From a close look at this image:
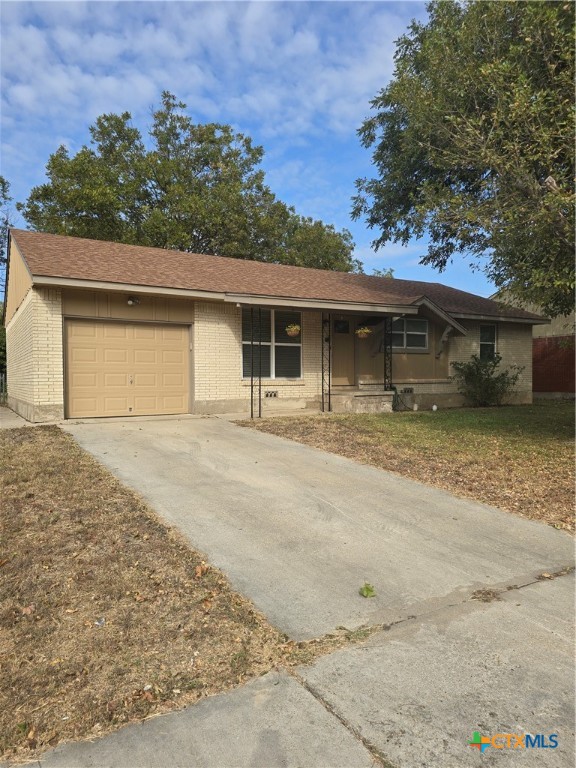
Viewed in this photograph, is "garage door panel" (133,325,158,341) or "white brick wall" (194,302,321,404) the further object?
"white brick wall" (194,302,321,404)

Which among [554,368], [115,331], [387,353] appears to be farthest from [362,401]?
[554,368]

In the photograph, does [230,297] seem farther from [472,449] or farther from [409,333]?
[472,449]

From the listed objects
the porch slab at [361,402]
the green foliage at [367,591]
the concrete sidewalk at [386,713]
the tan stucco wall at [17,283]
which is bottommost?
the concrete sidewalk at [386,713]

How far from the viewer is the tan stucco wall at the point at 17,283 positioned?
11.8 metres

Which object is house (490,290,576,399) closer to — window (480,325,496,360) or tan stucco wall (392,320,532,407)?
tan stucco wall (392,320,532,407)

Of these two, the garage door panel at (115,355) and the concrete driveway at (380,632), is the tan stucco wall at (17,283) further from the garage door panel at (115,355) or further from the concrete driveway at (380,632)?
the concrete driveway at (380,632)

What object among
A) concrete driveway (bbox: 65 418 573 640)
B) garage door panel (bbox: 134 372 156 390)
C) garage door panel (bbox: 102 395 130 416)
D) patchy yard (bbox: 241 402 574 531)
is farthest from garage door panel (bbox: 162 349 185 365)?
concrete driveway (bbox: 65 418 573 640)

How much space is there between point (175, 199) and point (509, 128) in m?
20.3

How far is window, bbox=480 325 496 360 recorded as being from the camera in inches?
675

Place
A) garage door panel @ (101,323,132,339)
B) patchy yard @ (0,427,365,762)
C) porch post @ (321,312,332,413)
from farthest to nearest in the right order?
1. porch post @ (321,312,332,413)
2. garage door panel @ (101,323,132,339)
3. patchy yard @ (0,427,365,762)

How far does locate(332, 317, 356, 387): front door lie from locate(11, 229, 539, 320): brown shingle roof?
0.96 metres

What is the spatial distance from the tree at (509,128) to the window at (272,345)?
505cm

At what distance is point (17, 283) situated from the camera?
45.7 feet

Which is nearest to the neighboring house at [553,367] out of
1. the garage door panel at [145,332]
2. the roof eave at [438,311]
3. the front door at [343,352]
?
the roof eave at [438,311]
